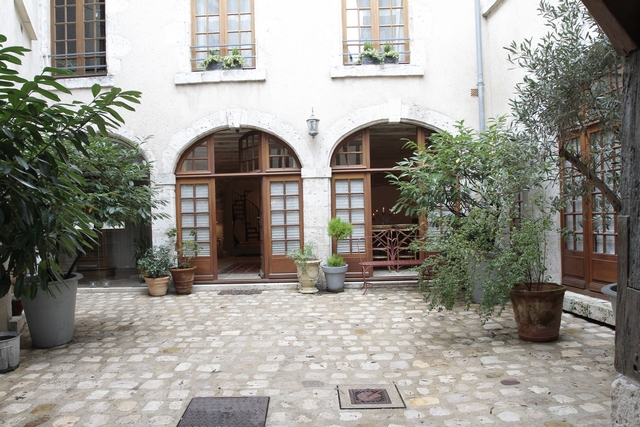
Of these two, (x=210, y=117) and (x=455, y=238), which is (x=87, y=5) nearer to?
(x=210, y=117)

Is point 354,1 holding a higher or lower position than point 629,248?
higher

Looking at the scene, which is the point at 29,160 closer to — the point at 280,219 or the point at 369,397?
the point at 369,397

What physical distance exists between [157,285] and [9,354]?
3416 mm

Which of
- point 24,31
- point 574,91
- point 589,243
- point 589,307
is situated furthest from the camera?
point 24,31

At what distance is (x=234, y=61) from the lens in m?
7.67

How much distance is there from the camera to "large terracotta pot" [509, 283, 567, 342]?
13.5 ft

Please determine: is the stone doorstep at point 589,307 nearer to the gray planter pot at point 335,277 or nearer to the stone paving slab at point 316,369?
the stone paving slab at point 316,369

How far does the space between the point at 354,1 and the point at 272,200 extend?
387 cm

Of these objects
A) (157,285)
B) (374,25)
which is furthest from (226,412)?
(374,25)

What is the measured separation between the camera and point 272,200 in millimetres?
7809

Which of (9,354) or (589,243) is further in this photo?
(589,243)

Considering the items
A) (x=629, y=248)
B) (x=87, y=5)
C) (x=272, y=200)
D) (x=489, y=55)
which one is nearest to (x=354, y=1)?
(x=489, y=55)

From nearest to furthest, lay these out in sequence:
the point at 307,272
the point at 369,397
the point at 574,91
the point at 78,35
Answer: the point at 369,397
the point at 574,91
the point at 307,272
the point at 78,35

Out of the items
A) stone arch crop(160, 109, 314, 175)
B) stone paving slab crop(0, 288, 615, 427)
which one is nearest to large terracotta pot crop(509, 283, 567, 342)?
stone paving slab crop(0, 288, 615, 427)
